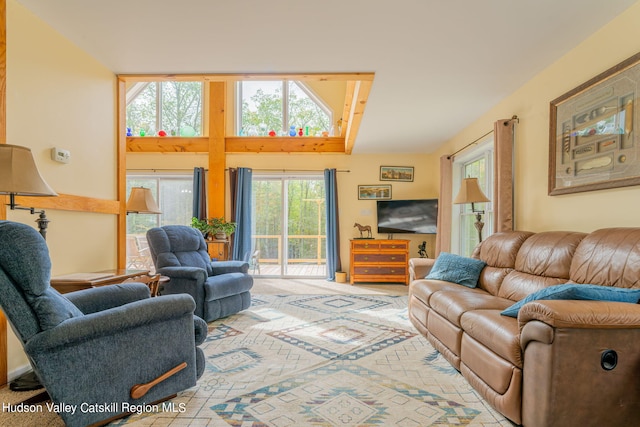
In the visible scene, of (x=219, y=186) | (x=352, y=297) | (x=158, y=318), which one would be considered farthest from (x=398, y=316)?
(x=219, y=186)

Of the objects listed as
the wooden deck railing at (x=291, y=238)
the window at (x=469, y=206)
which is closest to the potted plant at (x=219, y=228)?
the wooden deck railing at (x=291, y=238)

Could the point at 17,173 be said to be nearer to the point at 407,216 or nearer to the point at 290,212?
the point at 290,212

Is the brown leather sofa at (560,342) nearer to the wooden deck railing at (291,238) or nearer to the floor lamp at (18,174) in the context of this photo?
the floor lamp at (18,174)

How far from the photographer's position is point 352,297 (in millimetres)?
4547

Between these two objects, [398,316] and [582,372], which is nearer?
[582,372]

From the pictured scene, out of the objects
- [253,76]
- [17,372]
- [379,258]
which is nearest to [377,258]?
[379,258]

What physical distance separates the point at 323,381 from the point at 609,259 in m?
1.80

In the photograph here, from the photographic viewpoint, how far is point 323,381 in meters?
2.09

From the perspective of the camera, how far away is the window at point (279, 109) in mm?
6191

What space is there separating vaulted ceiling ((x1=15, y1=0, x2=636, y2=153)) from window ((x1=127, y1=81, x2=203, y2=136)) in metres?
3.25

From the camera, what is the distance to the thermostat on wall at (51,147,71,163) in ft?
7.94

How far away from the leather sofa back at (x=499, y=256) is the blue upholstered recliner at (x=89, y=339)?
2.41 meters

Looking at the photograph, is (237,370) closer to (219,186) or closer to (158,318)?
(158,318)

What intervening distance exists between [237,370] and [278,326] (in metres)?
0.99
